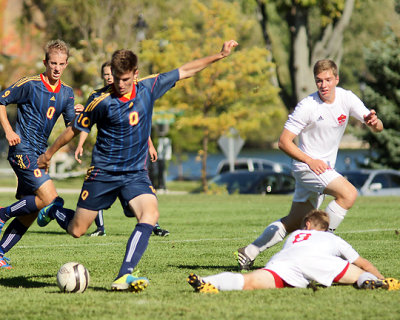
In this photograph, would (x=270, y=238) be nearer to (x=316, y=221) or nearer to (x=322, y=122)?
(x=316, y=221)

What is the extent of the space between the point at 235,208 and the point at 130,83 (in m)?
12.2

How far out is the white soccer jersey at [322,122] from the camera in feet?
25.8

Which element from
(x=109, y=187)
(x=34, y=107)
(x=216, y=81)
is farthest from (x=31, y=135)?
(x=216, y=81)

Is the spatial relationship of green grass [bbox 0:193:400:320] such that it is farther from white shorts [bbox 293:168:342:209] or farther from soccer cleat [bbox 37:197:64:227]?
white shorts [bbox 293:168:342:209]

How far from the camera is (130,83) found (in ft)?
22.1

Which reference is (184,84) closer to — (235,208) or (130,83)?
(235,208)

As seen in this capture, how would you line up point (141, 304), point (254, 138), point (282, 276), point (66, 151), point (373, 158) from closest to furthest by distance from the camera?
point (141, 304) → point (282, 276) → point (373, 158) → point (66, 151) → point (254, 138)

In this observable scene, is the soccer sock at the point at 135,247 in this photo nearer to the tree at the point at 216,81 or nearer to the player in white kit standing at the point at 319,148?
the player in white kit standing at the point at 319,148

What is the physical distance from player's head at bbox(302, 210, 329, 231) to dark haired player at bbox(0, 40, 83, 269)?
2.84 m

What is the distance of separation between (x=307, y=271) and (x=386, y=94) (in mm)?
27447

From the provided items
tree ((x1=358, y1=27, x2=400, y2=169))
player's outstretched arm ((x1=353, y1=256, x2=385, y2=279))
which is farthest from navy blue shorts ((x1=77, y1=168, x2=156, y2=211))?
tree ((x1=358, y1=27, x2=400, y2=169))

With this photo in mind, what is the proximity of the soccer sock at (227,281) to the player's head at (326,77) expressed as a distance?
7.68 ft

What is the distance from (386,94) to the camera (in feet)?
108

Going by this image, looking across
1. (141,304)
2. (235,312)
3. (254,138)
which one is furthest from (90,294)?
(254,138)
